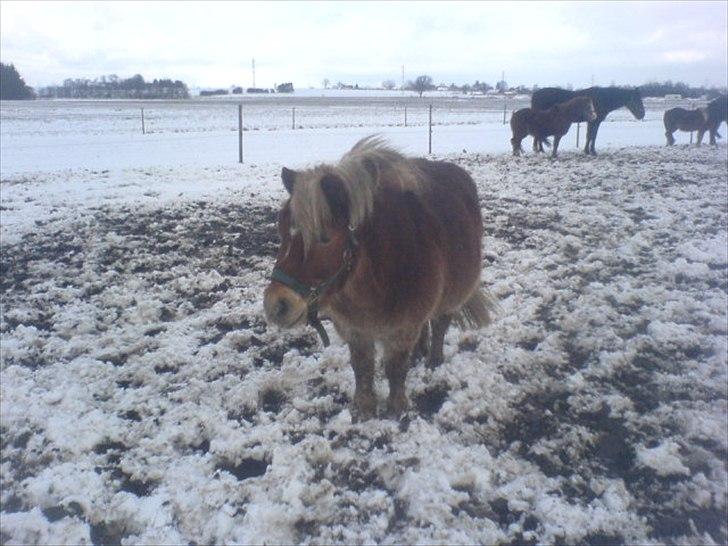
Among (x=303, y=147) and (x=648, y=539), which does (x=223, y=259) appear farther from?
(x=303, y=147)

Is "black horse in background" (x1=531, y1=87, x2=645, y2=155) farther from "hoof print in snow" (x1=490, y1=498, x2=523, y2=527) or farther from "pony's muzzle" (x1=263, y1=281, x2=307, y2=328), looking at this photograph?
"pony's muzzle" (x1=263, y1=281, x2=307, y2=328)

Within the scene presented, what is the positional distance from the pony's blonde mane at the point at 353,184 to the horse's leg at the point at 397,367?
0.80m

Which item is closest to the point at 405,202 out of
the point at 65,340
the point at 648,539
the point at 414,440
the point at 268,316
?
the point at 268,316

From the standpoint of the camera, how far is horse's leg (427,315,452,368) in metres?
3.77

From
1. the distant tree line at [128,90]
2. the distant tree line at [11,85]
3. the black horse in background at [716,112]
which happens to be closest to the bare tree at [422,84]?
the distant tree line at [128,90]

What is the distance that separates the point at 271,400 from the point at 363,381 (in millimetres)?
656

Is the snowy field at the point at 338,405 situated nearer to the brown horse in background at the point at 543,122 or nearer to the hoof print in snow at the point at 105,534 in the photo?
the hoof print in snow at the point at 105,534

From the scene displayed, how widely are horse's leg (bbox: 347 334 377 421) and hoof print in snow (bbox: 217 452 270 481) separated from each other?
639 millimetres

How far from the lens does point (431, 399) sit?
3.45 metres

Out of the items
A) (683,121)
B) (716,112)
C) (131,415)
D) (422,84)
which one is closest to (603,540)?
(131,415)

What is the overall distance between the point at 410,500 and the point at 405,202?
1.53m

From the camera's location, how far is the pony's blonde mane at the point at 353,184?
7.77 ft

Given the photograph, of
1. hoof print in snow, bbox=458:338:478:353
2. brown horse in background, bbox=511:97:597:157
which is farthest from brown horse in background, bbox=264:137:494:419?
brown horse in background, bbox=511:97:597:157

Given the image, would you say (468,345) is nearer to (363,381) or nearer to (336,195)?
(363,381)
